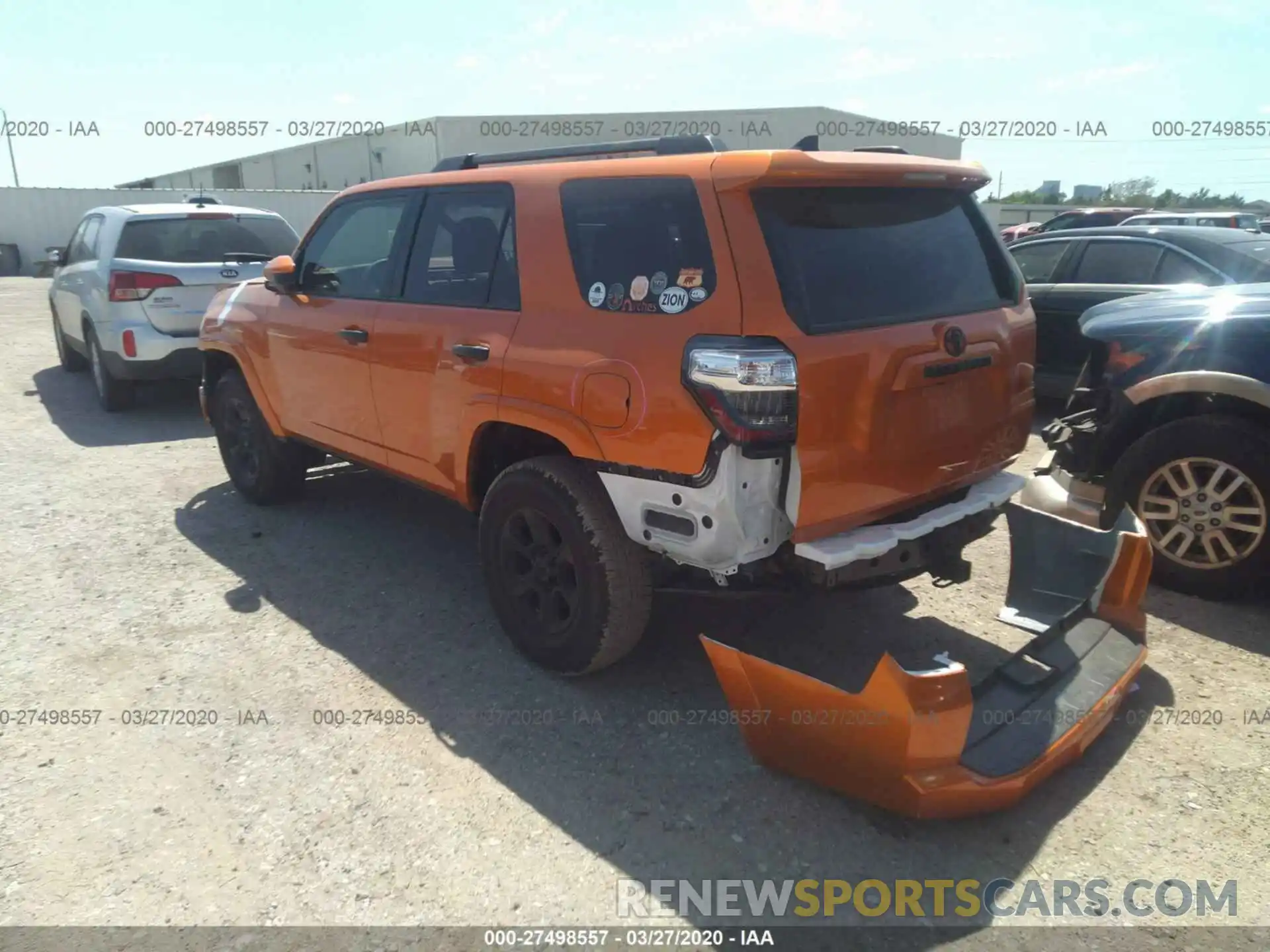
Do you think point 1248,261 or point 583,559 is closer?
point 583,559

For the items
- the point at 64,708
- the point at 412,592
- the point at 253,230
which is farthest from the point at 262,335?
the point at 253,230

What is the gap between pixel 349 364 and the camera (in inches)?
170

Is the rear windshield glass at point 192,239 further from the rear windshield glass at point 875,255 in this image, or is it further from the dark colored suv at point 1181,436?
the dark colored suv at point 1181,436

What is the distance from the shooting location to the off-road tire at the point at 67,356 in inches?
398

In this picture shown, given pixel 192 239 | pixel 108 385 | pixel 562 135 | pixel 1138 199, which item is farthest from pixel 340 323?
pixel 1138 199

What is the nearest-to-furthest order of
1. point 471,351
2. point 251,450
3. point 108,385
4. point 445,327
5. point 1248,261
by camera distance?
point 471,351
point 445,327
point 251,450
point 1248,261
point 108,385

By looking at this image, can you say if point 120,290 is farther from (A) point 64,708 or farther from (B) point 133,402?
(A) point 64,708

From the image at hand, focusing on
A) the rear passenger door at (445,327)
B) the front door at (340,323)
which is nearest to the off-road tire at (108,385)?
the front door at (340,323)

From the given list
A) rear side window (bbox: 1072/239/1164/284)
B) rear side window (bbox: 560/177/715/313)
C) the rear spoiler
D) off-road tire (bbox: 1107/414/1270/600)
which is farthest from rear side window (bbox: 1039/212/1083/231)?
rear side window (bbox: 560/177/715/313)

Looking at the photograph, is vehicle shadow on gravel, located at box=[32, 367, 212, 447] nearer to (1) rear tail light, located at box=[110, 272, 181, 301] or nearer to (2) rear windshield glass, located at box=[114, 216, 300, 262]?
(1) rear tail light, located at box=[110, 272, 181, 301]

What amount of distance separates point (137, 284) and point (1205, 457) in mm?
8021

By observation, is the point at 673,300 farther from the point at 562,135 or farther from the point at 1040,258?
the point at 562,135

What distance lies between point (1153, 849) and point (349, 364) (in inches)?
150

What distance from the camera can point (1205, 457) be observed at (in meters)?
4.00
